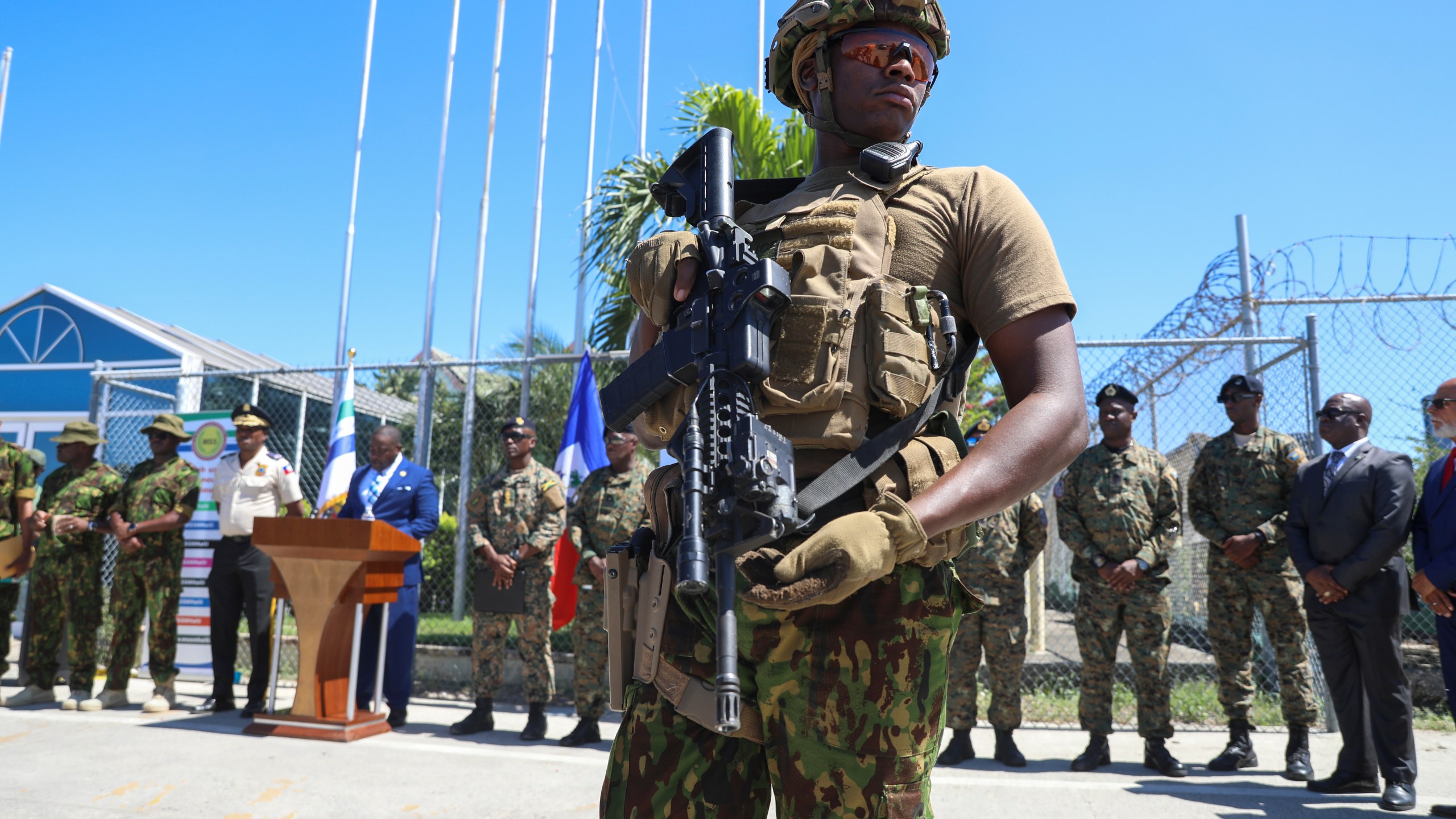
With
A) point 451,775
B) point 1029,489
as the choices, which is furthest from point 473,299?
point 1029,489

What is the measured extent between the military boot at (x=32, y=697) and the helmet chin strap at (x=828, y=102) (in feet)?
24.8

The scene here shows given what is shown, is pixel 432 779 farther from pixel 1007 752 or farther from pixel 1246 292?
pixel 1246 292

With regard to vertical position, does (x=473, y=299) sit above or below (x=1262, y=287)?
above

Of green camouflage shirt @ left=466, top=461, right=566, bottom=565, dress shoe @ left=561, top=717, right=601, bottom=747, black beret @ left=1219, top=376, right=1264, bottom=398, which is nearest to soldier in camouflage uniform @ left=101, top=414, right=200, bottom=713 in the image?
green camouflage shirt @ left=466, top=461, right=566, bottom=565

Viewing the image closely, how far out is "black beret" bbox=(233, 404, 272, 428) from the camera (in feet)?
21.8

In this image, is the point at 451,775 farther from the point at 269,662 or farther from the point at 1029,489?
the point at 1029,489

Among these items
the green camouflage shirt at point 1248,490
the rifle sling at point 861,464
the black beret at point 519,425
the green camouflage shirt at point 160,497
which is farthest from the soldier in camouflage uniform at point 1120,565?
the green camouflage shirt at point 160,497

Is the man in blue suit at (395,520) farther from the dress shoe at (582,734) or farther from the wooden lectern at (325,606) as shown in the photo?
the dress shoe at (582,734)

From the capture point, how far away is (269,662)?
6.69 metres

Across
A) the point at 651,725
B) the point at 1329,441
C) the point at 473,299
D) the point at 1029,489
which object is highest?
the point at 473,299

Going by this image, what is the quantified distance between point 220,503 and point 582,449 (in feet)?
8.72

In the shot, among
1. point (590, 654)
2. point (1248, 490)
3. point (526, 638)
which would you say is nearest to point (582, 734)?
point (590, 654)

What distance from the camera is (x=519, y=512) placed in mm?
6449

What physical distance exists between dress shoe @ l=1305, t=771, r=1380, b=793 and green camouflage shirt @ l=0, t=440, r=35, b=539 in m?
8.83
